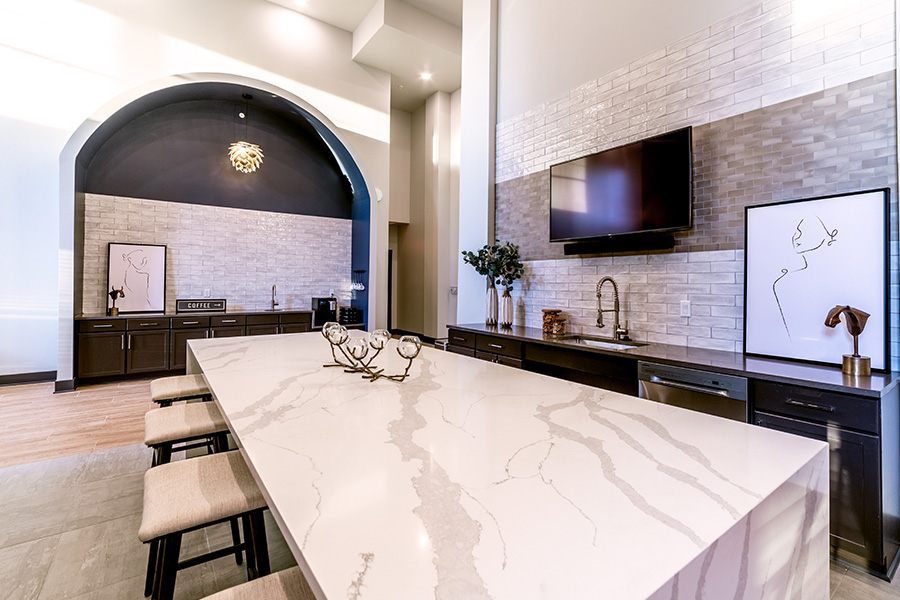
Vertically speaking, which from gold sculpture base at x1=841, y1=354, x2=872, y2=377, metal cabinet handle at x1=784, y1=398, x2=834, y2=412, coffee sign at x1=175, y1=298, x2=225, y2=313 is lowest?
metal cabinet handle at x1=784, y1=398, x2=834, y2=412

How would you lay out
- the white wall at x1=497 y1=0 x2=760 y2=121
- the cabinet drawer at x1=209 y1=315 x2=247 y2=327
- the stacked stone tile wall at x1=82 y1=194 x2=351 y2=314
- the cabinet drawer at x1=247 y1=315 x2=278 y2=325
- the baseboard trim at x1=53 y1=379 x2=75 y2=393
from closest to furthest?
1. the white wall at x1=497 y1=0 x2=760 y2=121
2. the baseboard trim at x1=53 y1=379 x2=75 y2=393
3. the stacked stone tile wall at x1=82 y1=194 x2=351 y2=314
4. the cabinet drawer at x1=209 y1=315 x2=247 y2=327
5. the cabinet drawer at x1=247 y1=315 x2=278 y2=325

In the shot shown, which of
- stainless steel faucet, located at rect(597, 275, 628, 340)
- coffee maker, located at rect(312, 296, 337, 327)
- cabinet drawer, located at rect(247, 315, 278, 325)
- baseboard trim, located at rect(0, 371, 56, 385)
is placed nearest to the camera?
stainless steel faucet, located at rect(597, 275, 628, 340)

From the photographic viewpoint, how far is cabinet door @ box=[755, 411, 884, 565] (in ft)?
5.63

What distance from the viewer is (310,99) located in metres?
5.98

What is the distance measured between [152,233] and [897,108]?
23.5 feet

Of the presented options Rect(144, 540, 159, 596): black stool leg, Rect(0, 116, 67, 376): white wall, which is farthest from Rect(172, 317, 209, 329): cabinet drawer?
Rect(144, 540, 159, 596): black stool leg

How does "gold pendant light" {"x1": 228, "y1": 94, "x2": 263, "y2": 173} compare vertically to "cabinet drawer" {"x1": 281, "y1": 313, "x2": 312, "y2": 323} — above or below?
above

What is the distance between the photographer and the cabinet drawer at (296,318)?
6059 millimetres

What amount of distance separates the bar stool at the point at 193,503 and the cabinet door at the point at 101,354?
4564mm

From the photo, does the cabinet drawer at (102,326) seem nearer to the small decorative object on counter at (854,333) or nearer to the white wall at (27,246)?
the white wall at (27,246)

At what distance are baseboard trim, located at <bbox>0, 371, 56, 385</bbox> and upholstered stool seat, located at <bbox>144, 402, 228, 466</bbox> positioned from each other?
4545mm

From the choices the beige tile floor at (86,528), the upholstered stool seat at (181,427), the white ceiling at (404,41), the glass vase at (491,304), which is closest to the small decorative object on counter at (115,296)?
the beige tile floor at (86,528)

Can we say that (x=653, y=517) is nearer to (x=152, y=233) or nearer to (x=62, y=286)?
(x=62, y=286)

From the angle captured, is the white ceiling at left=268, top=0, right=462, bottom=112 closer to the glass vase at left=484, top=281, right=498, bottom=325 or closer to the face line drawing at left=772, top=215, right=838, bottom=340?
the glass vase at left=484, top=281, right=498, bottom=325
